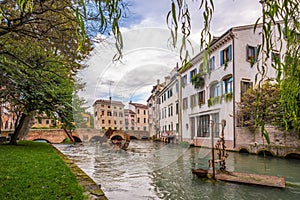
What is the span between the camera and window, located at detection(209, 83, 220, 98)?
61.1 feet

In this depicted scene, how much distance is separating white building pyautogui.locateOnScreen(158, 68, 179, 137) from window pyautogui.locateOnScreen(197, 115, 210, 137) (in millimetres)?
5990

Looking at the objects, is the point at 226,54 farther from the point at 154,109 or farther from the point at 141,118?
the point at 141,118

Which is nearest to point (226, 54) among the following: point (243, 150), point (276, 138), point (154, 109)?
point (276, 138)

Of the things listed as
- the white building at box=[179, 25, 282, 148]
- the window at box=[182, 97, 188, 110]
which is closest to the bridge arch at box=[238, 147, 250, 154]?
the white building at box=[179, 25, 282, 148]

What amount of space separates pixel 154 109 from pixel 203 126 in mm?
22227

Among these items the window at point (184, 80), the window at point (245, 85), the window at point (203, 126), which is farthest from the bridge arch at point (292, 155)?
the window at point (184, 80)

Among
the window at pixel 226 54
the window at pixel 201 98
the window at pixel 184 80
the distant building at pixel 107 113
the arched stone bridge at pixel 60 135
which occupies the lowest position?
the arched stone bridge at pixel 60 135

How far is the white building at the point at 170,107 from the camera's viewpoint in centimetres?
2822

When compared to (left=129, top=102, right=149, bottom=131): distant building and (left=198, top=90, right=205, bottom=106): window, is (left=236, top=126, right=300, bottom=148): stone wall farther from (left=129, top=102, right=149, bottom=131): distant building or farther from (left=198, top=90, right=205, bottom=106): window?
(left=129, top=102, right=149, bottom=131): distant building

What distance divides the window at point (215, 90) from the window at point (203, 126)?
2.19 metres

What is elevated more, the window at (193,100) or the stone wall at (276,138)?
the window at (193,100)

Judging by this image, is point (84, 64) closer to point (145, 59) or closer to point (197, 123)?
point (145, 59)

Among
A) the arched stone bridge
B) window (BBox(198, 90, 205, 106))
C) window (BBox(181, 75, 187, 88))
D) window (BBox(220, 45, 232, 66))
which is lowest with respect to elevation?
the arched stone bridge

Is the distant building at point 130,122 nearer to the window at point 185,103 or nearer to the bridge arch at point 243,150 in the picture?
the window at point 185,103
